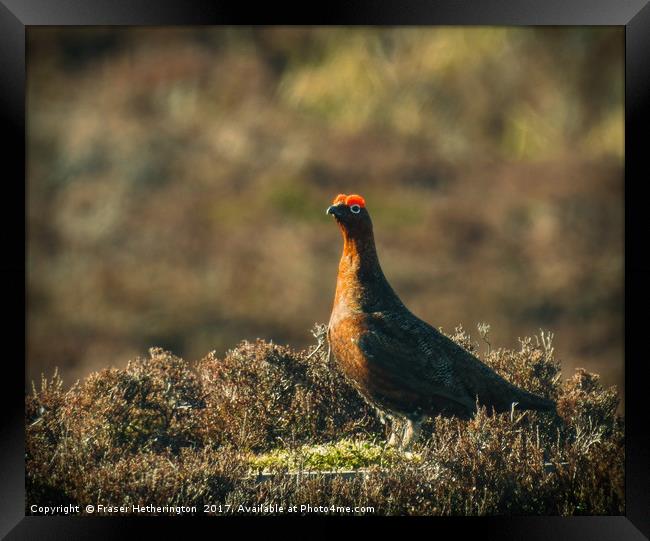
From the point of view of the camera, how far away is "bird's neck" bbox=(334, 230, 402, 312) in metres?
7.85

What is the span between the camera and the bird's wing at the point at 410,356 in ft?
25.4

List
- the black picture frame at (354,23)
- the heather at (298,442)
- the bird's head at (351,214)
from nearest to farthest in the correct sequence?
the black picture frame at (354,23), the heather at (298,442), the bird's head at (351,214)

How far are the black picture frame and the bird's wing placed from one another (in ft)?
3.29

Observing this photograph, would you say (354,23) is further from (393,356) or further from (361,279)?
(393,356)

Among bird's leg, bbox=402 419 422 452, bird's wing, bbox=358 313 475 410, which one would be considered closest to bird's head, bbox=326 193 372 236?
bird's wing, bbox=358 313 475 410

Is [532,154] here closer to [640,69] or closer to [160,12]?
[640,69]

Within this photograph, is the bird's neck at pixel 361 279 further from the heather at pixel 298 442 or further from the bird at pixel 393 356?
the heather at pixel 298 442

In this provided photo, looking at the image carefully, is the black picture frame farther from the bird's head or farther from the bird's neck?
the bird's neck

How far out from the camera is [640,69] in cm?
750

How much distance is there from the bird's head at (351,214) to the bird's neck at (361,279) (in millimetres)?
43

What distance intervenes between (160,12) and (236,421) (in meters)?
3.26

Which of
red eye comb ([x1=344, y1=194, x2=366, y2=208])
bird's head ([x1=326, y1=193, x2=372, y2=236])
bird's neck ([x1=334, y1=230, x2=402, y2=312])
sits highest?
red eye comb ([x1=344, y1=194, x2=366, y2=208])

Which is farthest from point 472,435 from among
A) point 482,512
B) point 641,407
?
point 641,407

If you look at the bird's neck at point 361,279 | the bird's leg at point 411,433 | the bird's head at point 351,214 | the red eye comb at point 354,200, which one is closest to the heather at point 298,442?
the bird's leg at point 411,433
